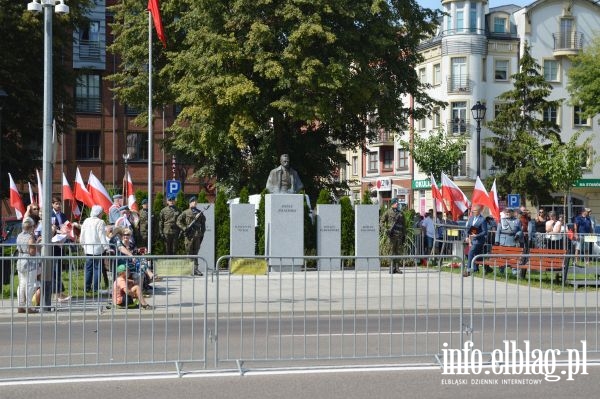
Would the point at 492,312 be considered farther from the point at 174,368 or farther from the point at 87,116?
the point at 87,116

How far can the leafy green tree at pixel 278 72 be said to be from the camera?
32.5 m

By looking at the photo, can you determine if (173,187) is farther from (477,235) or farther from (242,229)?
(477,235)

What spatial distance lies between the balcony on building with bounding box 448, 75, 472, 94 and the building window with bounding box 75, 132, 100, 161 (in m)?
24.1

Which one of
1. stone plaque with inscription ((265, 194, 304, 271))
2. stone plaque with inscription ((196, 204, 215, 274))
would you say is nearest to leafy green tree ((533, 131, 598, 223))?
stone plaque with inscription ((265, 194, 304, 271))

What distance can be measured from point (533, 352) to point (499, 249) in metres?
12.2

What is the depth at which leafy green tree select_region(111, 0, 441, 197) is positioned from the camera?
32531 millimetres

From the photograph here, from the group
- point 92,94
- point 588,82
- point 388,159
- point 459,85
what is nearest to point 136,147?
point 92,94

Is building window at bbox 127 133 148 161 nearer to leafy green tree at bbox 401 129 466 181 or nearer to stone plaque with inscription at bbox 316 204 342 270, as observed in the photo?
leafy green tree at bbox 401 129 466 181

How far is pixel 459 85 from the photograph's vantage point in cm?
6366

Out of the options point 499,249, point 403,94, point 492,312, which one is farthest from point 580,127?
point 492,312

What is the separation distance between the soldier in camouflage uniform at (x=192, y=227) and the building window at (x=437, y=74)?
4367 cm

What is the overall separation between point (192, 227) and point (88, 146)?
35435mm

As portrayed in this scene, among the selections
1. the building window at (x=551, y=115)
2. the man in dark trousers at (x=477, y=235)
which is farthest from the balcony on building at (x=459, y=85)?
the man in dark trousers at (x=477, y=235)

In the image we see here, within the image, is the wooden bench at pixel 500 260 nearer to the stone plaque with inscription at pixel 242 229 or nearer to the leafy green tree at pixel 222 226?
the stone plaque with inscription at pixel 242 229
